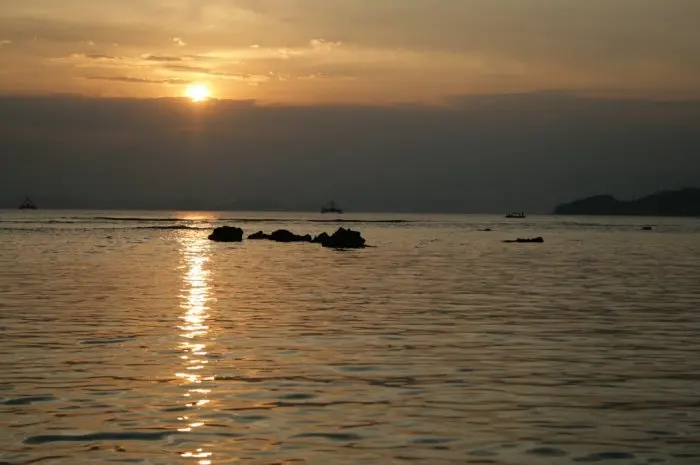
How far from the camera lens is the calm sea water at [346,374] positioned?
13555mm

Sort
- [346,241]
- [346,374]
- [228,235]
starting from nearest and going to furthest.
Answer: [346,374]
[346,241]
[228,235]

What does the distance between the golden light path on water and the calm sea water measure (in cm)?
8

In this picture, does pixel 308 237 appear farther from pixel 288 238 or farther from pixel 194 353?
pixel 194 353

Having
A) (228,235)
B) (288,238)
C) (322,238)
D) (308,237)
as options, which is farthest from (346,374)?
(228,235)

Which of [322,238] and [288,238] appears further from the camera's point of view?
[288,238]

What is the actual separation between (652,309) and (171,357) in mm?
20015

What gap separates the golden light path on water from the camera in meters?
14.8

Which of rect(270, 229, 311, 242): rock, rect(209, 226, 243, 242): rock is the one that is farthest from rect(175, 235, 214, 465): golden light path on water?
rect(209, 226, 243, 242): rock

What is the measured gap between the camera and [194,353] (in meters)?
22.5

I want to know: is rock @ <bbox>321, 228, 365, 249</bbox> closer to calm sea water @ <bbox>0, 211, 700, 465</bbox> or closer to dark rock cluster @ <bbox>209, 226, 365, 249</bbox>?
dark rock cluster @ <bbox>209, 226, 365, 249</bbox>

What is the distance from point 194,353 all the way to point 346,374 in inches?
184

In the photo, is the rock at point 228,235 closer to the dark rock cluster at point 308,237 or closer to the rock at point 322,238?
the dark rock cluster at point 308,237

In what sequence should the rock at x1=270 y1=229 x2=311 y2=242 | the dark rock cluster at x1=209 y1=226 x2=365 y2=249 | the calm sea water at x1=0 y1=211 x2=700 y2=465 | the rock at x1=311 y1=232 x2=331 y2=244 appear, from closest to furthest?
the calm sea water at x1=0 y1=211 x2=700 y2=465, the dark rock cluster at x1=209 y1=226 x2=365 y2=249, the rock at x1=311 y1=232 x2=331 y2=244, the rock at x1=270 y1=229 x2=311 y2=242

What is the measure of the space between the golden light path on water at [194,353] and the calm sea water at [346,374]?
0.25ft
